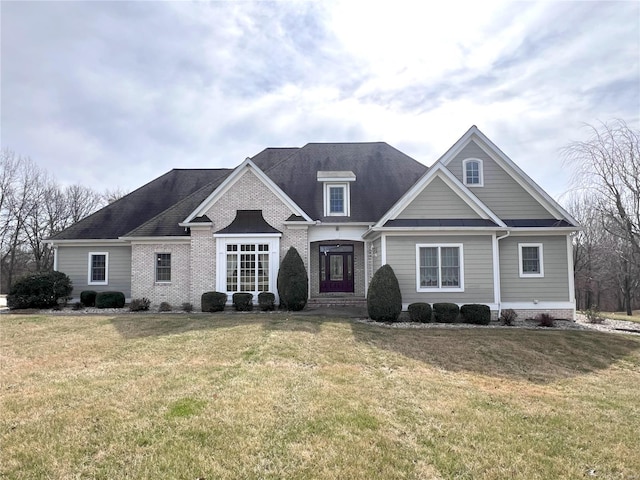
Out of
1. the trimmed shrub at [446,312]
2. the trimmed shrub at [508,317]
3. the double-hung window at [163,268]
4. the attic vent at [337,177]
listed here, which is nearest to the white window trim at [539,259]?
the trimmed shrub at [508,317]

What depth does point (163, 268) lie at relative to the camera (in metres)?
18.6

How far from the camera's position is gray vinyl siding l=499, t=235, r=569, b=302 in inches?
618

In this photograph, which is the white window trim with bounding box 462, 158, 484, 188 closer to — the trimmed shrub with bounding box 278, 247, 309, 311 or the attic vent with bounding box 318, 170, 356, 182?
the attic vent with bounding box 318, 170, 356, 182

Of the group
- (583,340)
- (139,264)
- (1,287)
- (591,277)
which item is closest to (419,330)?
A: (583,340)

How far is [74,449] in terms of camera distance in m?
4.26

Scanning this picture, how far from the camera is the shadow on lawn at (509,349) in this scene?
8.70 meters

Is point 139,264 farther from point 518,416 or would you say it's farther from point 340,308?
point 518,416

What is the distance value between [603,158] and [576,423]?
14.0m

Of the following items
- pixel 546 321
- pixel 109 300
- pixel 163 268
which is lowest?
pixel 546 321

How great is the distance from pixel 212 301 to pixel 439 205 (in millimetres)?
9867

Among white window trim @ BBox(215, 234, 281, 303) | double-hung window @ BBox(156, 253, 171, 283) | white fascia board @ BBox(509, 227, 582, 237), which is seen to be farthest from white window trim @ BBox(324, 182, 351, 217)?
double-hung window @ BBox(156, 253, 171, 283)

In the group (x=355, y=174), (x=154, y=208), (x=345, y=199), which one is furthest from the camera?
(x=154, y=208)

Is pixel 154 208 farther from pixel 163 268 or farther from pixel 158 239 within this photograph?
pixel 163 268

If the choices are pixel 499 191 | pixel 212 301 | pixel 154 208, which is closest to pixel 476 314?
pixel 499 191
